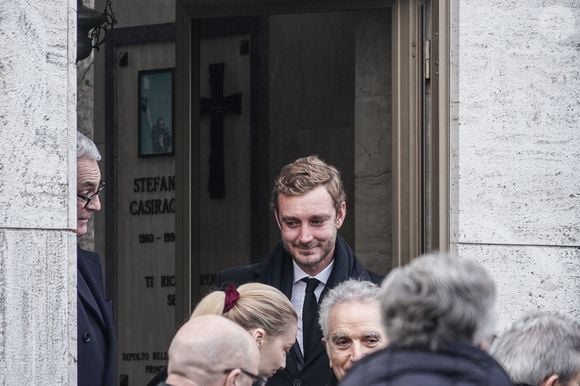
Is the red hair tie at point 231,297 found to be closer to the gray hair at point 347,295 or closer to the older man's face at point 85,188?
the gray hair at point 347,295

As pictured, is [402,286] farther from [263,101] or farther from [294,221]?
[263,101]

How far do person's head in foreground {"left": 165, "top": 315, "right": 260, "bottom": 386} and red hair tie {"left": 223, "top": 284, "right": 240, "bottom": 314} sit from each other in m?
0.99

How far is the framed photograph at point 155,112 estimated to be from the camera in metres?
11.1

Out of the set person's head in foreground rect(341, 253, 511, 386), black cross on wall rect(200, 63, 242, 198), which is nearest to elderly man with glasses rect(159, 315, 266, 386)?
person's head in foreground rect(341, 253, 511, 386)

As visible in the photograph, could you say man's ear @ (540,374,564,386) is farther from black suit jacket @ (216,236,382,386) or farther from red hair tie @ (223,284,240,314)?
black suit jacket @ (216,236,382,386)

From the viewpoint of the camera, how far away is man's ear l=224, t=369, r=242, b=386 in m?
4.12

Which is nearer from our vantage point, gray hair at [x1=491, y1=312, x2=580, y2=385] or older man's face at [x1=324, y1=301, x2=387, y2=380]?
gray hair at [x1=491, y1=312, x2=580, y2=385]

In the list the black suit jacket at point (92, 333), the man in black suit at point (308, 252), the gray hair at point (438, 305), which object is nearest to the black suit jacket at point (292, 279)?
the man in black suit at point (308, 252)

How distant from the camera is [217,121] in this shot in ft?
32.6

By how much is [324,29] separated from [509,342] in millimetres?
5630

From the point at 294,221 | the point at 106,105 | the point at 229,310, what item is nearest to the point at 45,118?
the point at 294,221

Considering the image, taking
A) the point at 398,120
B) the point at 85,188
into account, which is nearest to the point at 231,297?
the point at 85,188

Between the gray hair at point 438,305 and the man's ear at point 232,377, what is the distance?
1.81ft

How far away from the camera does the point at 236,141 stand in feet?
33.5
